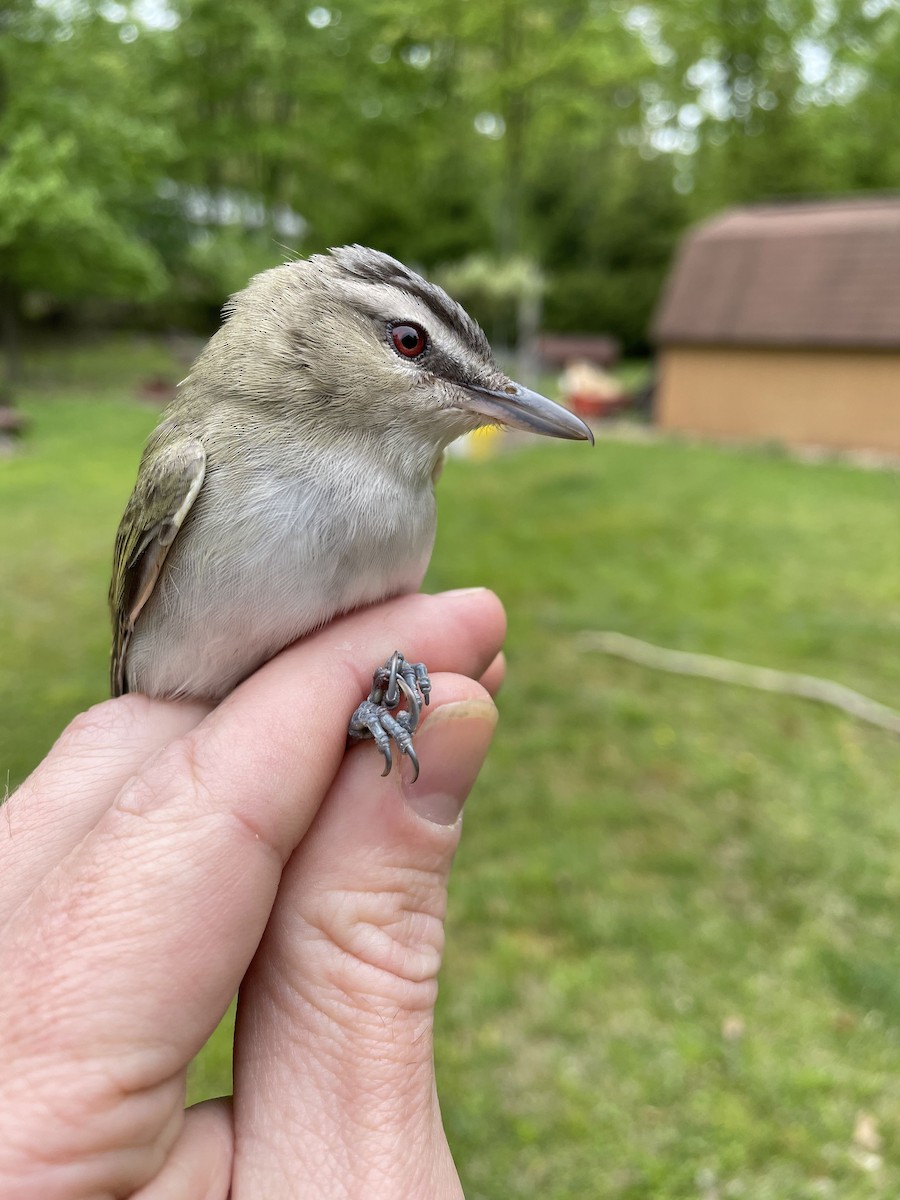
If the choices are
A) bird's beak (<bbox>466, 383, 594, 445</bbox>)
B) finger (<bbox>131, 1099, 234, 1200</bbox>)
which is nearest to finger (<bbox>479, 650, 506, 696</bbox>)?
bird's beak (<bbox>466, 383, 594, 445</bbox>)

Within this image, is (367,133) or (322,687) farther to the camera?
(367,133)

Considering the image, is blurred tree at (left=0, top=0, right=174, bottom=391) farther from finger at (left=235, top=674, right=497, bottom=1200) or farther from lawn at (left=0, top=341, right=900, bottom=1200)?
finger at (left=235, top=674, right=497, bottom=1200)

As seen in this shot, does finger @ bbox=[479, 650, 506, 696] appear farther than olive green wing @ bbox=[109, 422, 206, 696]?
Yes

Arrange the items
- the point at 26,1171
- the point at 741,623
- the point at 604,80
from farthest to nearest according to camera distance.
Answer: the point at 604,80, the point at 741,623, the point at 26,1171

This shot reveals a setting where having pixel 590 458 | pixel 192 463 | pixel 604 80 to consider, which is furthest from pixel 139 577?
pixel 590 458

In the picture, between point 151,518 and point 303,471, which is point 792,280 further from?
point 151,518

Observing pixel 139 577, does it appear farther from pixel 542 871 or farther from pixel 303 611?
pixel 542 871
